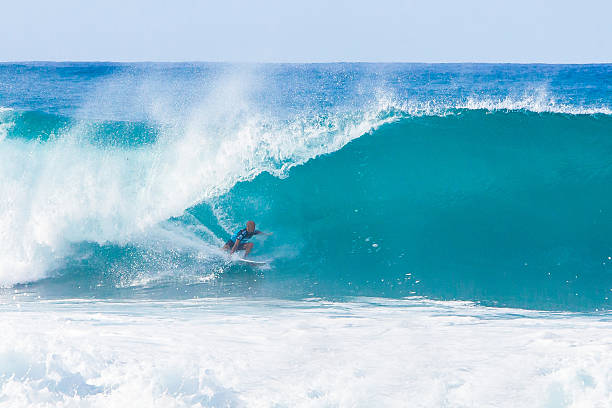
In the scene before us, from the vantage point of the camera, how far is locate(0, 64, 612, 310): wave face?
7297mm

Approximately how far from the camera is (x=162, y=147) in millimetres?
10484

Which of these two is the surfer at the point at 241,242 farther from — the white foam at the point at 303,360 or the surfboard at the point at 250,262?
the white foam at the point at 303,360

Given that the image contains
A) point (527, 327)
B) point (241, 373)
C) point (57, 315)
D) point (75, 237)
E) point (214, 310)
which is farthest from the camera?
point (75, 237)

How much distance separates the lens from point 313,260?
8.16 metres

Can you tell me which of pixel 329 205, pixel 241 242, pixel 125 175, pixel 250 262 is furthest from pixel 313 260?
pixel 125 175

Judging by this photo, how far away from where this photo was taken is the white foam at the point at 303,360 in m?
3.57

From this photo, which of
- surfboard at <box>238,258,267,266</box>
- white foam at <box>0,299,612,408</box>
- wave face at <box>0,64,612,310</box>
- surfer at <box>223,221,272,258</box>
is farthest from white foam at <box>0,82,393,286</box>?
white foam at <box>0,299,612,408</box>

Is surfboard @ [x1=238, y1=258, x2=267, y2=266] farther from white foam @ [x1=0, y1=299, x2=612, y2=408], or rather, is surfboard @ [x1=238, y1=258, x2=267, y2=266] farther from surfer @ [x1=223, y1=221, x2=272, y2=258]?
white foam @ [x1=0, y1=299, x2=612, y2=408]

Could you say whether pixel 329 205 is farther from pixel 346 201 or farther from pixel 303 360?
pixel 303 360

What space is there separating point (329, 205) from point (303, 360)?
543 centimetres

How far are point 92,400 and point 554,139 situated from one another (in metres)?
9.31

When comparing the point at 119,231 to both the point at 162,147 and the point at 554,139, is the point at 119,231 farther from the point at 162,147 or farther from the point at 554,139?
the point at 554,139

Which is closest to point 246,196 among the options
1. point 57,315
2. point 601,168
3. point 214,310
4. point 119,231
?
point 119,231

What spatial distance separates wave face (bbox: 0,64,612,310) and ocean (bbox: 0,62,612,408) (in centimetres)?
4
